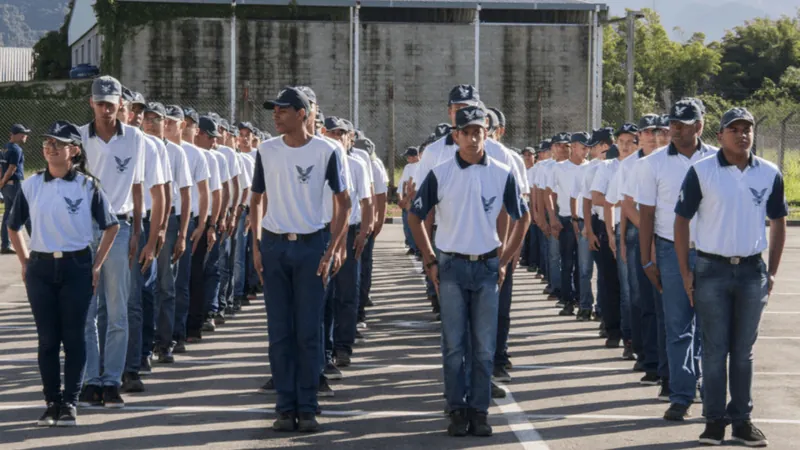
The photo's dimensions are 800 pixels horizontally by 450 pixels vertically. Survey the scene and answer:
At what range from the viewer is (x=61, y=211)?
26.7 ft

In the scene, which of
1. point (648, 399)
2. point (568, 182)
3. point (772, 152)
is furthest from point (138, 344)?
point (772, 152)

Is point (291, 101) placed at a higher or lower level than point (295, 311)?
higher

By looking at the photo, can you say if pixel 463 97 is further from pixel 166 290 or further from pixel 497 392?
pixel 166 290

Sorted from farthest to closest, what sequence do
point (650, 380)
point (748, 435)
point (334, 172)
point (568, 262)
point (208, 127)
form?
point (568, 262), point (208, 127), point (650, 380), point (334, 172), point (748, 435)

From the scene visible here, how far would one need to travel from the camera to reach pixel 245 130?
16.7 meters

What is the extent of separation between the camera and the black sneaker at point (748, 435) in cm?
780

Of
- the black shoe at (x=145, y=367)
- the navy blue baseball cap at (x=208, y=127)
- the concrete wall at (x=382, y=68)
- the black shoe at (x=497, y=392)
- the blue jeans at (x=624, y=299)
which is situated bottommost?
the black shoe at (x=497, y=392)

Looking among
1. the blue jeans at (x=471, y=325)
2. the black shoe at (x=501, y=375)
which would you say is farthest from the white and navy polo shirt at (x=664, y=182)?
the black shoe at (x=501, y=375)

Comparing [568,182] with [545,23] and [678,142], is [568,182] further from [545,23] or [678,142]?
[545,23]

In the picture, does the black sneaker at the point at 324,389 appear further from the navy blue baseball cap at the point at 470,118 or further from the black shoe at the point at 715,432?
the black shoe at the point at 715,432

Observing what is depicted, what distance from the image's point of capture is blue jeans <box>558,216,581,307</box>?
15289 millimetres

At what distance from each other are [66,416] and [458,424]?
250cm

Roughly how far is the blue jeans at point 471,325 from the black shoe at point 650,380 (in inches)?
93.6

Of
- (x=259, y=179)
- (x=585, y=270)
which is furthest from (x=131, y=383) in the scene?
(x=585, y=270)
